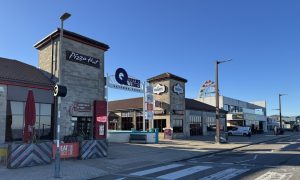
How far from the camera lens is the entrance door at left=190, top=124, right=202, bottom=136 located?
1688 inches

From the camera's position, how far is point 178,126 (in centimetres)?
3959

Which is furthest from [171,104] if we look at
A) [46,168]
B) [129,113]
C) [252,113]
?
[252,113]

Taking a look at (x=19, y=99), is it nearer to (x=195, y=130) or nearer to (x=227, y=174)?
(x=227, y=174)

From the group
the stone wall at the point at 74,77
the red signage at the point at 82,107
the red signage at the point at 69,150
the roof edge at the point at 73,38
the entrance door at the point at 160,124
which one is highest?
the roof edge at the point at 73,38

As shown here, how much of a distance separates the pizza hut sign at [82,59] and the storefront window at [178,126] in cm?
1593

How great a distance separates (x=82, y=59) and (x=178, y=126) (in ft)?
61.1

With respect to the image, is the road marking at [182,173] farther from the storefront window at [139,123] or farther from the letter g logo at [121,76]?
the storefront window at [139,123]

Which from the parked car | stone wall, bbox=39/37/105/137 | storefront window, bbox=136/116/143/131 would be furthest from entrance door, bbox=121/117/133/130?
the parked car

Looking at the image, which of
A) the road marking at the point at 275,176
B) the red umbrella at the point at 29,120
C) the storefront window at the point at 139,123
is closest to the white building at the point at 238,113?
the storefront window at the point at 139,123

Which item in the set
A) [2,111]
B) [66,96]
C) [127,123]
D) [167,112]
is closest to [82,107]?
[66,96]

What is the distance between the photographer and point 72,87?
78.9 ft

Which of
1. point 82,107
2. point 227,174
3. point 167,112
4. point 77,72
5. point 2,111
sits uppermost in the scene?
point 77,72

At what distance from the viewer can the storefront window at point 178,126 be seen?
3888 centimetres

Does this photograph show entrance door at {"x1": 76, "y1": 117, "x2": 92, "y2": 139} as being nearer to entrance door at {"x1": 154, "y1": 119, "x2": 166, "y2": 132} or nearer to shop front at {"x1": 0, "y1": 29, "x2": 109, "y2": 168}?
shop front at {"x1": 0, "y1": 29, "x2": 109, "y2": 168}
